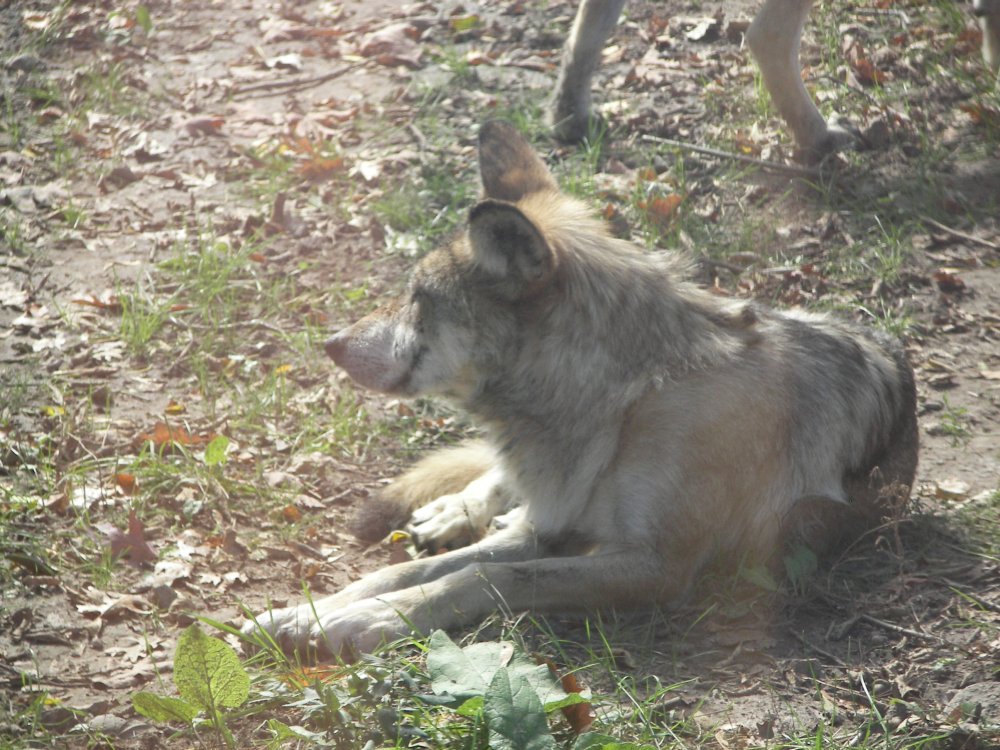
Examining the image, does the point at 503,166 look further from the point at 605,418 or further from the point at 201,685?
the point at 201,685

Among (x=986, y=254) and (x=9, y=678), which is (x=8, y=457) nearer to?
(x=9, y=678)

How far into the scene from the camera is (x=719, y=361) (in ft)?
13.3

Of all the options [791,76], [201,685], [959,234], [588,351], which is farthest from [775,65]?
[201,685]

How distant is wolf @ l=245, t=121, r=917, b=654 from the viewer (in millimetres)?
3828

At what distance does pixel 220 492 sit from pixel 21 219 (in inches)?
124

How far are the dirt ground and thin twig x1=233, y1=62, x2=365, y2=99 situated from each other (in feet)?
0.07

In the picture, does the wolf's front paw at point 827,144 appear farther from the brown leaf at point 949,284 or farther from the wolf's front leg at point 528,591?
the wolf's front leg at point 528,591

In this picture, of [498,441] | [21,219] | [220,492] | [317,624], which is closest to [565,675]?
[317,624]

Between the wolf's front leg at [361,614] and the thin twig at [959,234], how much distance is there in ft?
12.4

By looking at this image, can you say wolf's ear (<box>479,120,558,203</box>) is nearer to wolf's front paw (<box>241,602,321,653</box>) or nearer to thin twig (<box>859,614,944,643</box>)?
wolf's front paw (<box>241,602,321,653</box>)

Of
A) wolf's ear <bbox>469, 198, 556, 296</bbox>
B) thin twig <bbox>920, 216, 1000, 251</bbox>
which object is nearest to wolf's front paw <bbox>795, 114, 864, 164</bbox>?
thin twig <bbox>920, 216, 1000, 251</bbox>

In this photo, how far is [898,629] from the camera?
3635 mm

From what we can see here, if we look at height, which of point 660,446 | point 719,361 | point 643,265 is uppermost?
point 643,265

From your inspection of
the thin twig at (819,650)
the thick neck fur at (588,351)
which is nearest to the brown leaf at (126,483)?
the thick neck fur at (588,351)
